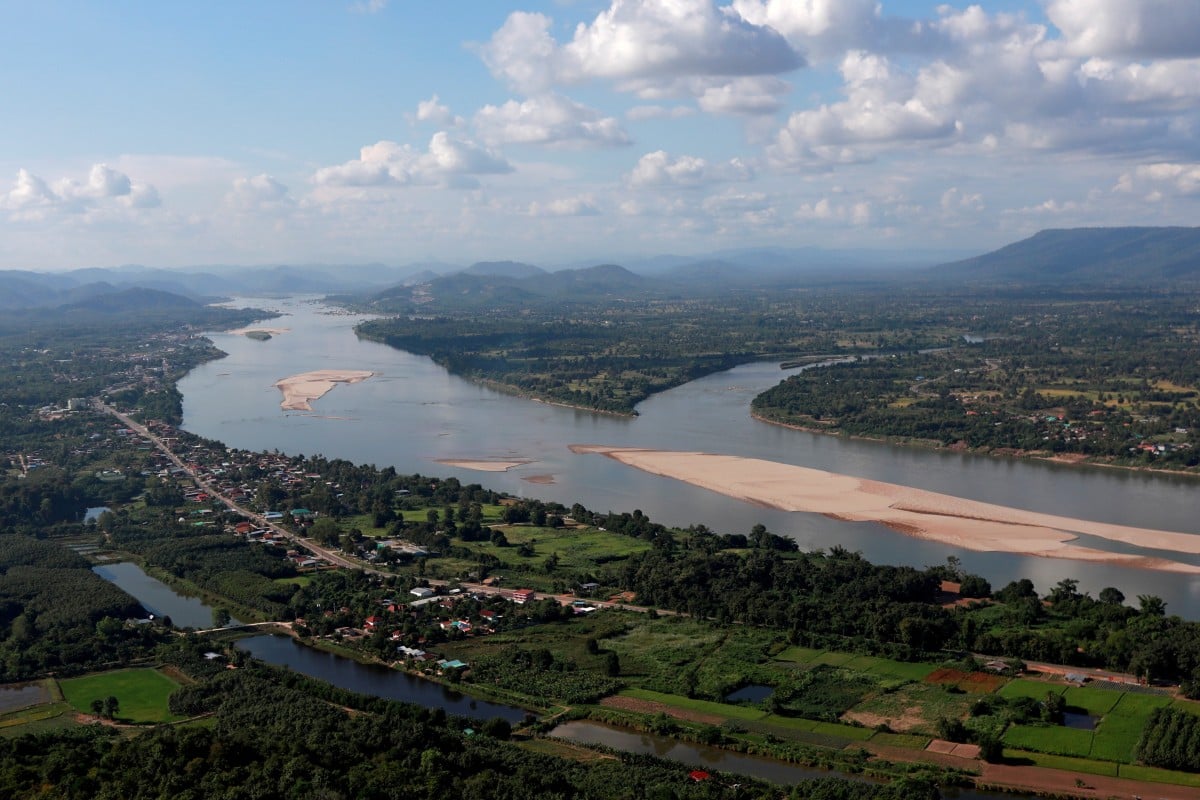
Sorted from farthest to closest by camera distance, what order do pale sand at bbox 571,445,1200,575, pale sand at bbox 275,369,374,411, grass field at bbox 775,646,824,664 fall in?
1. pale sand at bbox 275,369,374,411
2. pale sand at bbox 571,445,1200,575
3. grass field at bbox 775,646,824,664

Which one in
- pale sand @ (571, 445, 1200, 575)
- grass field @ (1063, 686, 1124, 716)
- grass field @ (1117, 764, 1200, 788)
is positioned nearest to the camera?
grass field @ (1117, 764, 1200, 788)

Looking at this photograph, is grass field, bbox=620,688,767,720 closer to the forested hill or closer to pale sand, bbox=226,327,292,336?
pale sand, bbox=226,327,292,336

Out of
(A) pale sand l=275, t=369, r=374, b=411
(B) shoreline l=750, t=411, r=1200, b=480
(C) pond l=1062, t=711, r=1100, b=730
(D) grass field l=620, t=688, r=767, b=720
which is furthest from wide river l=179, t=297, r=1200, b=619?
(D) grass field l=620, t=688, r=767, b=720

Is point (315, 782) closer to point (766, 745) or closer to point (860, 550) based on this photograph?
point (766, 745)

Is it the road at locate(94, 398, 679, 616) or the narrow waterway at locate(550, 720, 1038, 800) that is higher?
the road at locate(94, 398, 679, 616)

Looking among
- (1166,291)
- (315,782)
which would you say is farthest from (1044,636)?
(1166,291)

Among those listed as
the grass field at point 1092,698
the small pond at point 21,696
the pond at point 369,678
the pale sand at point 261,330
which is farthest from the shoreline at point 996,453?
the pale sand at point 261,330

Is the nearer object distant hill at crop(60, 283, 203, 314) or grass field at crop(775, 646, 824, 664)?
grass field at crop(775, 646, 824, 664)

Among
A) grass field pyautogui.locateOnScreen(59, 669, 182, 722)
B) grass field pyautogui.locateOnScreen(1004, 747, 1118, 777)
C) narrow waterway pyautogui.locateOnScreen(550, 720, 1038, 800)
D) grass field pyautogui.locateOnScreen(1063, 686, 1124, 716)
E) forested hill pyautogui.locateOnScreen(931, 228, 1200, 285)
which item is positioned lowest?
grass field pyautogui.locateOnScreen(59, 669, 182, 722)
